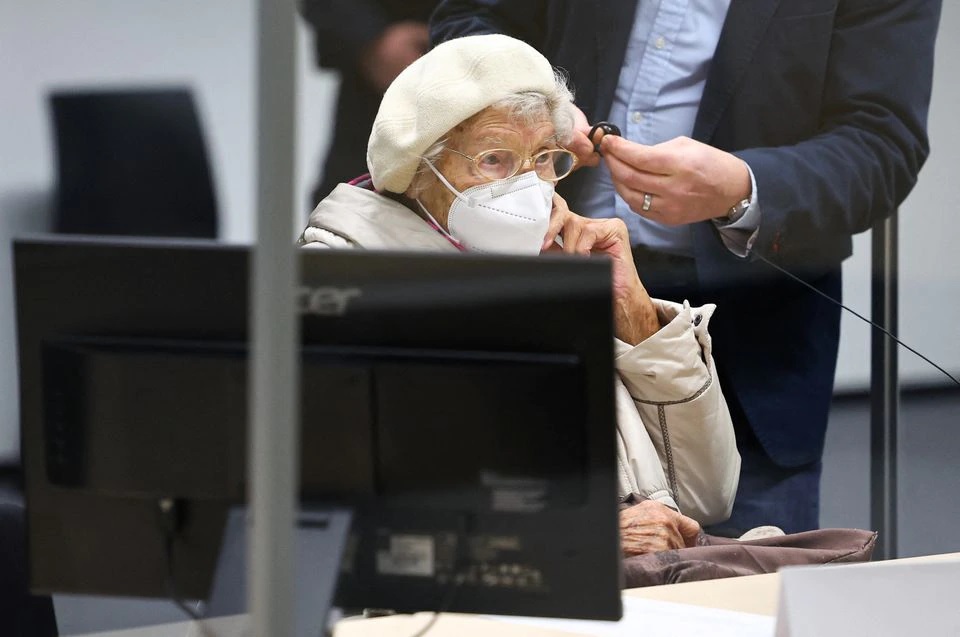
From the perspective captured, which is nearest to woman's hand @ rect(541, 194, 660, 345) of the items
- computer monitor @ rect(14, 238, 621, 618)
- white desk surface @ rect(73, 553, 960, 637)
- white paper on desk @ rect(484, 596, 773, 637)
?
white desk surface @ rect(73, 553, 960, 637)

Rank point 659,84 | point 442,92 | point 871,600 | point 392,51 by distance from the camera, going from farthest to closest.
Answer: point 659,84, point 392,51, point 442,92, point 871,600

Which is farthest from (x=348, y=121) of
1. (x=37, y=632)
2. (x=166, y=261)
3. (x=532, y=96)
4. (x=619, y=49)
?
(x=166, y=261)

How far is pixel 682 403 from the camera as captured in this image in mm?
2396

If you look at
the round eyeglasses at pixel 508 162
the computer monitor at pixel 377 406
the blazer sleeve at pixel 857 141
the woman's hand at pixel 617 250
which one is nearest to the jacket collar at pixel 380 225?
the round eyeglasses at pixel 508 162

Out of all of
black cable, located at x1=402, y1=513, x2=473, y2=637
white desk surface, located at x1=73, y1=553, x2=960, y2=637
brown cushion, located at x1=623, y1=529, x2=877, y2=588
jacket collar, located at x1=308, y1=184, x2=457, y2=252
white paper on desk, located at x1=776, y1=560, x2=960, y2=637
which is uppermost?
jacket collar, located at x1=308, y1=184, x2=457, y2=252

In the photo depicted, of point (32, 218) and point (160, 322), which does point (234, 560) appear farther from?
point (32, 218)

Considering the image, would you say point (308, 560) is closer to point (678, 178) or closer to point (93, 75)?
point (678, 178)

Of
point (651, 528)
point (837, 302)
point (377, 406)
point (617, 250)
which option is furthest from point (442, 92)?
point (377, 406)

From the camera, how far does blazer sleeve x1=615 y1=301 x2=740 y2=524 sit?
2375 mm

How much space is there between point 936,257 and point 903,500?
597 millimetres

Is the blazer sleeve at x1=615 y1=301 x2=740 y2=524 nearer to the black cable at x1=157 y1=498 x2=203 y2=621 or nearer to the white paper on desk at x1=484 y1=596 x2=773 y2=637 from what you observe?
the white paper on desk at x1=484 y1=596 x2=773 y2=637

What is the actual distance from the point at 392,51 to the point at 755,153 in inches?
32.5

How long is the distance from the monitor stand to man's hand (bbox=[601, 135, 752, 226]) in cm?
167

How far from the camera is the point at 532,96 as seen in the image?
7.89 ft
